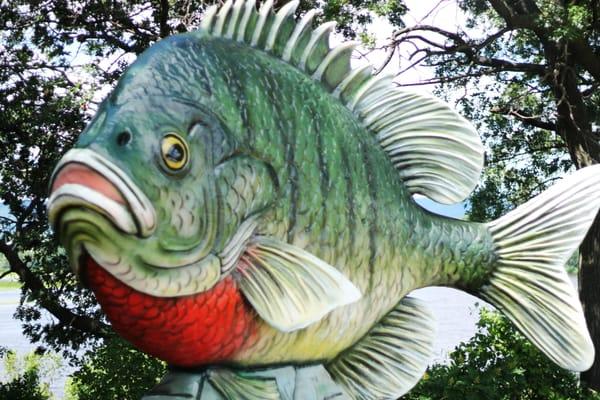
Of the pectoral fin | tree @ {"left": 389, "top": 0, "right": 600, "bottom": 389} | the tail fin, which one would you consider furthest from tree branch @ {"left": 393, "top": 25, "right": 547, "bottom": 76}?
the pectoral fin

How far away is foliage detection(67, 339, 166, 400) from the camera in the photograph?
6156 millimetres

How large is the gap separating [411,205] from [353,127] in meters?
0.35

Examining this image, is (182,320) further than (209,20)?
No

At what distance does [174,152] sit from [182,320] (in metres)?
0.43

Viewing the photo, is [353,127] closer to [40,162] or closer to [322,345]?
[322,345]

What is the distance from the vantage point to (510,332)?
5.96 metres

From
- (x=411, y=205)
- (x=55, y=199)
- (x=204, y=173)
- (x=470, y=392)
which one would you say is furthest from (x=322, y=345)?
(x=470, y=392)

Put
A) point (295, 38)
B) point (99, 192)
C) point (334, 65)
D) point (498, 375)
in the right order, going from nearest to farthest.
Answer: point (99, 192), point (295, 38), point (334, 65), point (498, 375)

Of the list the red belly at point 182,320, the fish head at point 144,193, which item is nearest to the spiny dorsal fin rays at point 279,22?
the fish head at point 144,193

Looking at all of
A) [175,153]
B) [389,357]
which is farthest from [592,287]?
[175,153]

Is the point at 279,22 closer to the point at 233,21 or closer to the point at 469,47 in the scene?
the point at 233,21

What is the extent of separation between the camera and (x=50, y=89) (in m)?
7.29

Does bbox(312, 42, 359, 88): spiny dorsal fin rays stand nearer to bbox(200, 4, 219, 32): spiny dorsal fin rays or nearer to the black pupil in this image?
bbox(200, 4, 219, 32): spiny dorsal fin rays

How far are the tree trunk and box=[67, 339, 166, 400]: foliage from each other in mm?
3954
